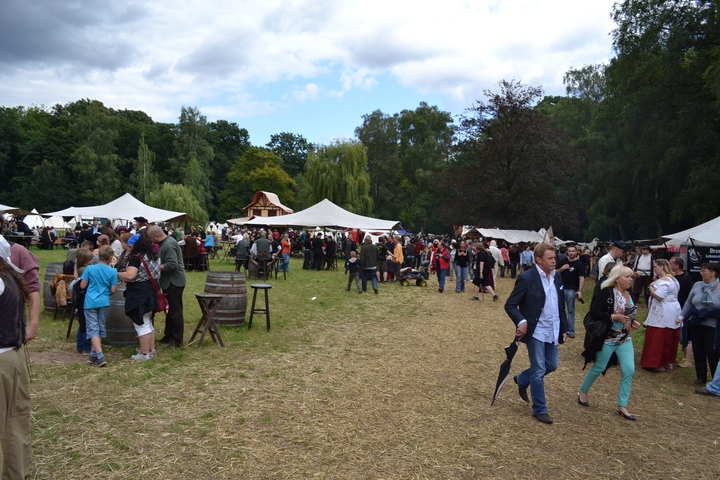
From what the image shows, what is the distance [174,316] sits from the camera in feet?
24.2

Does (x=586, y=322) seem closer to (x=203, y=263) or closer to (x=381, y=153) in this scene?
(x=203, y=263)

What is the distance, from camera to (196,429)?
4.61 metres

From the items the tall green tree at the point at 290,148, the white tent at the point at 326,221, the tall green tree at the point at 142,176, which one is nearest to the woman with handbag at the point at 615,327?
the white tent at the point at 326,221

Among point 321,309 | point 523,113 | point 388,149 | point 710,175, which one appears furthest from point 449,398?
point 388,149

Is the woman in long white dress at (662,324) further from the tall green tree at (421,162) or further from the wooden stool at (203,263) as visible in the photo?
the tall green tree at (421,162)

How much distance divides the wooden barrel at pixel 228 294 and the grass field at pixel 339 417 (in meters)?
0.28

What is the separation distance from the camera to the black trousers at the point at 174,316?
23.9ft

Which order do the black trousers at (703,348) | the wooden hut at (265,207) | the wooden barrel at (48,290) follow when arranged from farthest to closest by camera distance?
the wooden hut at (265,207) < the wooden barrel at (48,290) < the black trousers at (703,348)

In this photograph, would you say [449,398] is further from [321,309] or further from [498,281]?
[498,281]

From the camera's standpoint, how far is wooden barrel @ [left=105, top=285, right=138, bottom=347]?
723 centimetres

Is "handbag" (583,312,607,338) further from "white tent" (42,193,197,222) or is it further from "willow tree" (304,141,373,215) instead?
"willow tree" (304,141,373,215)

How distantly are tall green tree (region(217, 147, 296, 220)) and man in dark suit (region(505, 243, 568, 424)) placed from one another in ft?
223

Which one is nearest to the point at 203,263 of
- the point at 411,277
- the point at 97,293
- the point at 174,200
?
the point at 411,277

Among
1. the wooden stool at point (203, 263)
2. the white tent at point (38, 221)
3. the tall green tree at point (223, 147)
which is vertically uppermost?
the tall green tree at point (223, 147)
